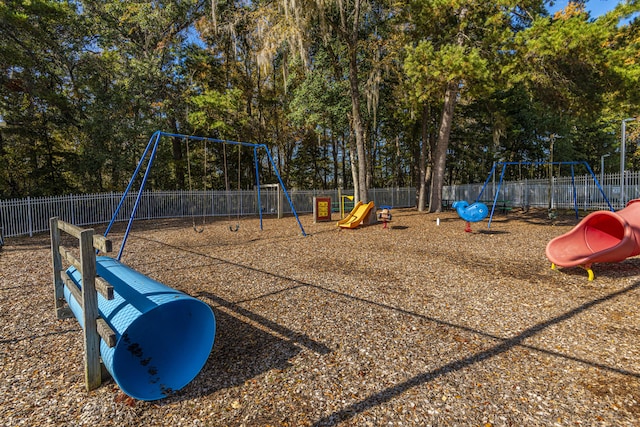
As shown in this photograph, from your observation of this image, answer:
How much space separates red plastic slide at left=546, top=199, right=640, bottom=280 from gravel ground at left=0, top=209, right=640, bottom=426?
0.34 m

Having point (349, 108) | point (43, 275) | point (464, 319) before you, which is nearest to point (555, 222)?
point (349, 108)

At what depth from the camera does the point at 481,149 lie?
31.3m

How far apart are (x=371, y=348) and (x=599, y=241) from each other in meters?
5.78

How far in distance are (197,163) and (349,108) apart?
13521mm

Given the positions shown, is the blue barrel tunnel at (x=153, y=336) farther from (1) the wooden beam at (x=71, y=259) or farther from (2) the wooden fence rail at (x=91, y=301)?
(1) the wooden beam at (x=71, y=259)

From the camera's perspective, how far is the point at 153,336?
2.99m

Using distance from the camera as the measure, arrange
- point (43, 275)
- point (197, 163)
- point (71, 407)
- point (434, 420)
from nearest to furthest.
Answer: point (434, 420)
point (71, 407)
point (43, 275)
point (197, 163)

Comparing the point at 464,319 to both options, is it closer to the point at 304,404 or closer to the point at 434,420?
the point at 434,420

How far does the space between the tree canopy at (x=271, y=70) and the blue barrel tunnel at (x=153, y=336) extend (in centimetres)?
991

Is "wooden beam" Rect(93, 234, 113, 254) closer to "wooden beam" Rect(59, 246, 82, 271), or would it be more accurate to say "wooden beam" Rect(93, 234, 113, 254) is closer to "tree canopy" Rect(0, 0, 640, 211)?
"wooden beam" Rect(59, 246, 82, 271)

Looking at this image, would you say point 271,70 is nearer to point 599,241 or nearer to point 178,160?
point 178,160

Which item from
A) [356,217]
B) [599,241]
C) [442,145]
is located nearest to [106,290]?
[599,241]

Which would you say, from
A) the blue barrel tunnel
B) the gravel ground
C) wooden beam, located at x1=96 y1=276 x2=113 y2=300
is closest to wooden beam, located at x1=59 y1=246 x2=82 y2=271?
the blue barrel tunnel

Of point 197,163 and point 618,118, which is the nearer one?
point 197,163
